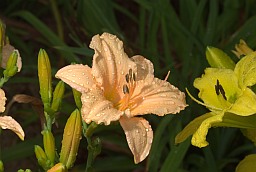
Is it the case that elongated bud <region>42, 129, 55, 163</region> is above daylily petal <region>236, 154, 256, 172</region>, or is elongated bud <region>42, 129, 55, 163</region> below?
above

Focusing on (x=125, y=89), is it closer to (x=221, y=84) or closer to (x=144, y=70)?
(x=144, y=70)

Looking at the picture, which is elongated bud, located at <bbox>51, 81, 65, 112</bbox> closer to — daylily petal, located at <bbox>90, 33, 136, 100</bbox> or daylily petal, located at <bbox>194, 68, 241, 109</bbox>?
daylily petal, located at <bbox>90, 33, 136, 100</bbox>

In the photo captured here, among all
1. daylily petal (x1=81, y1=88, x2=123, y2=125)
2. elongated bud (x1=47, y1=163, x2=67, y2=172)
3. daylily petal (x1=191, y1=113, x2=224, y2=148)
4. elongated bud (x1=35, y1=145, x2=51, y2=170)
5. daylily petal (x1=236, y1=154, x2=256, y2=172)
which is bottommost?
daylily petal (x1=236, y1=154, x2=256, y2=172)

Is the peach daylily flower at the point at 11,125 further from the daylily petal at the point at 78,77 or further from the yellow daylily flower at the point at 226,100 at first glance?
the yellow daylily flower at the point at 226,100

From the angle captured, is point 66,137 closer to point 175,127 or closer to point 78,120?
point 78,120

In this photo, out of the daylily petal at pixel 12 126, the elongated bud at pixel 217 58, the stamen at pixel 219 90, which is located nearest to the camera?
the daylily petal at pixel 12 126

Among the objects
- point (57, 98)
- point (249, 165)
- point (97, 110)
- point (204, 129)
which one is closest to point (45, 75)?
point (57, 98)

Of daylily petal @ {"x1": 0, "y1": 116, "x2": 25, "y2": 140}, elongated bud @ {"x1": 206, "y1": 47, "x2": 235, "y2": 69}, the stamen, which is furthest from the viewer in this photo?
elongated bud @ {"x1": 206, "y1": 47, "x2": 235, "y2": 69}

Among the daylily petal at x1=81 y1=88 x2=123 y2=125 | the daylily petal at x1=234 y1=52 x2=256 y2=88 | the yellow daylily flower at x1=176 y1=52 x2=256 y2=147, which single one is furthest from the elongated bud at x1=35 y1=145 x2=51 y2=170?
the daylily petal at x1=234 y1=52 x2=256 y2=88

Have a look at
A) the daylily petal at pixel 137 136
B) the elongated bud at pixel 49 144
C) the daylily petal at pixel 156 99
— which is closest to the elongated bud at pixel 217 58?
the daylily petal at pixel 156 99
